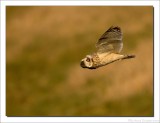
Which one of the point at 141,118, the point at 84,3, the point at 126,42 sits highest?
the point at 84,3

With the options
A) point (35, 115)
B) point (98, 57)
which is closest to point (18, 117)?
point (35, 115)

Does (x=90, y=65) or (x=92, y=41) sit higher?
(x=92, y=41)

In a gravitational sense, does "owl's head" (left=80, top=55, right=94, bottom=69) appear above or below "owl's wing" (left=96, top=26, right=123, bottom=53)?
below

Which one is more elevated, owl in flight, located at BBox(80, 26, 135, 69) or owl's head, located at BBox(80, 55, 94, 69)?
owl in flight, located at BBox(80, 26, 135, 69)

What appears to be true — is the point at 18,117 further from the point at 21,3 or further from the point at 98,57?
the point at 98,57

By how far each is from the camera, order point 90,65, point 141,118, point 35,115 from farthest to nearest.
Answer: point 35,115, point 141,118, point 90,65

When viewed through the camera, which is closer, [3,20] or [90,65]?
[90,65]

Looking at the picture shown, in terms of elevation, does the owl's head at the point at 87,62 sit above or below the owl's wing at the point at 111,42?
below
